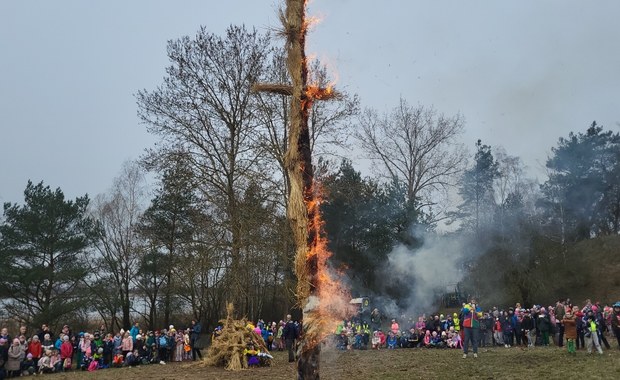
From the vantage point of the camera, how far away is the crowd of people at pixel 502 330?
A: 703 inches

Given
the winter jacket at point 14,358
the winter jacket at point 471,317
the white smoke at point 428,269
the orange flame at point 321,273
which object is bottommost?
the winter jacket at point 14,358

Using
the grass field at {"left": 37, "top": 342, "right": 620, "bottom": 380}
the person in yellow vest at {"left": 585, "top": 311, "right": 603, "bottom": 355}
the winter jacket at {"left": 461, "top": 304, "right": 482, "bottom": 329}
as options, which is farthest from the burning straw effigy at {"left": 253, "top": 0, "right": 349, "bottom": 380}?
the person in yellow vest at {"left": 585, "top": 311, "right": 603, "bottom": 355}

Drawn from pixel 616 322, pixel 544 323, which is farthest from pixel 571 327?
pixel 544 323

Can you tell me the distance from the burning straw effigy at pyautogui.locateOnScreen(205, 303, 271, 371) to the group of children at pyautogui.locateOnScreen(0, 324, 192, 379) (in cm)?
495

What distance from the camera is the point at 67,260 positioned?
34.9m

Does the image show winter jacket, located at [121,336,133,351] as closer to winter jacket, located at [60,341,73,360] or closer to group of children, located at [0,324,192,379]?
group of children, located at [0,324,192,379]

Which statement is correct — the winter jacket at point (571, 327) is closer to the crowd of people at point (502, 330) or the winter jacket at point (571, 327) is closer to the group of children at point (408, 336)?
the crowd of people at point (502, 330)

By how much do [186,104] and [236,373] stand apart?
1330 cm

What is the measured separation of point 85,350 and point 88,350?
111mm

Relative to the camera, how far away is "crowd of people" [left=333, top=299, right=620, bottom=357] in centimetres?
1786

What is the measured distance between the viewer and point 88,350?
21.6 m

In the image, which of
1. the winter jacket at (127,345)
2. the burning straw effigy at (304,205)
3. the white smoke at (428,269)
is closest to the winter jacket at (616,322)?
the burning straw effigy at (304,205)

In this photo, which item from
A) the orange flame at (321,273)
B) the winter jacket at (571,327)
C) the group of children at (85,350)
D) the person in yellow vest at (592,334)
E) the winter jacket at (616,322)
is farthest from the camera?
the group of children at (85,350)

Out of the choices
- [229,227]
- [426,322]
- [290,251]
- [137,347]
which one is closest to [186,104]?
[229,227]
